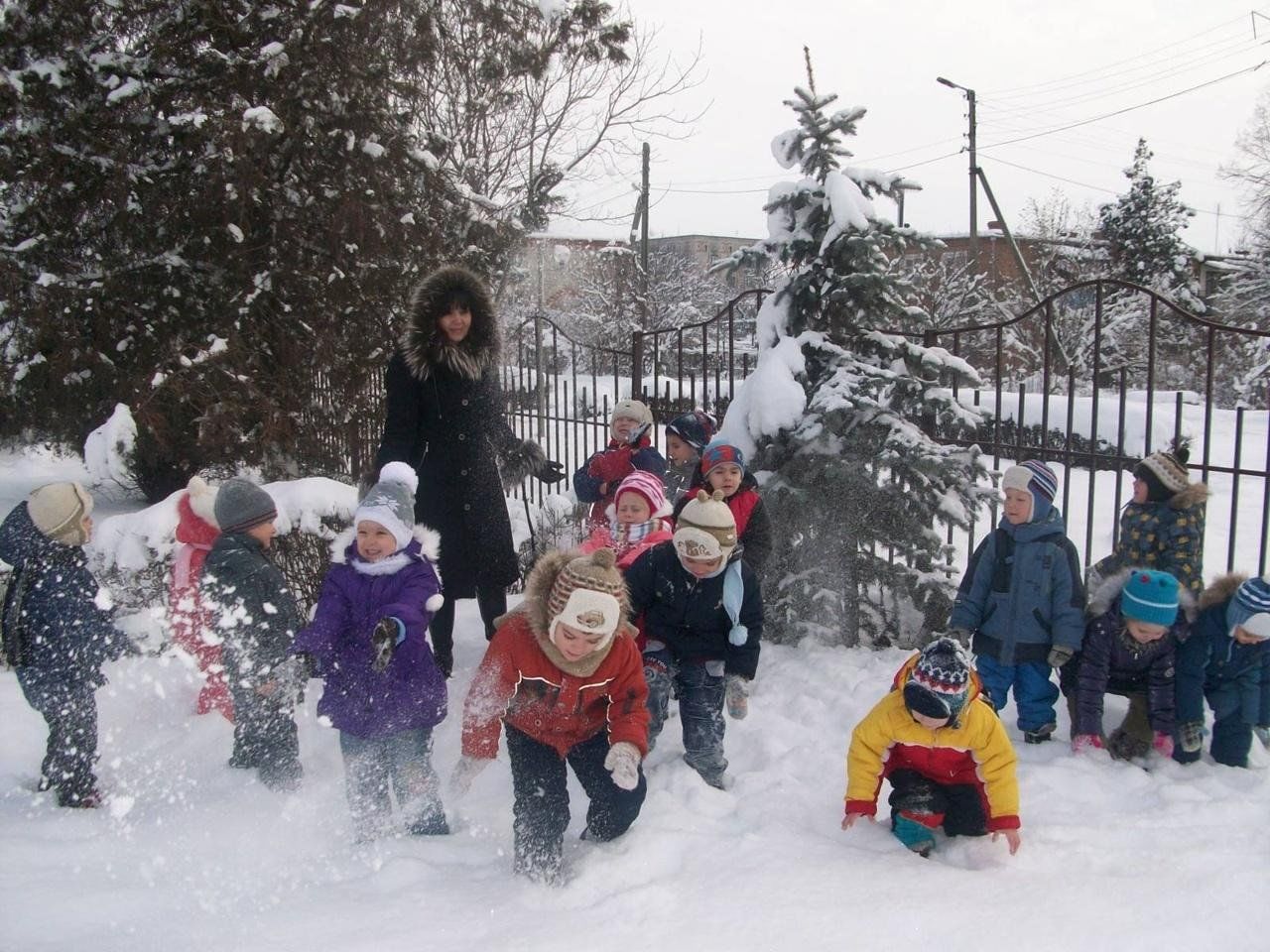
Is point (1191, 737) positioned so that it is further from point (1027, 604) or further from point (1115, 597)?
point (1027, 604)

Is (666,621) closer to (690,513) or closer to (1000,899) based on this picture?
(690,513)

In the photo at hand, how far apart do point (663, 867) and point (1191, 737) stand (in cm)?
237

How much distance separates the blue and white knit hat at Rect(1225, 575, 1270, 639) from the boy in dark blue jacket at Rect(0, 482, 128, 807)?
4568 mm

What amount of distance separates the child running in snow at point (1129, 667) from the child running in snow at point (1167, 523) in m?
0.18

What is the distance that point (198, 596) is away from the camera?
4.15 meters

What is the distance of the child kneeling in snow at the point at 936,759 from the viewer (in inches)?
114

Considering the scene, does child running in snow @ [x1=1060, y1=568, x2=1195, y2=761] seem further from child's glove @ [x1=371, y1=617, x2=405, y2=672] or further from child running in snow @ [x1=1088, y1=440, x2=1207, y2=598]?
child's glove @ [x1=371, y1=617, x2=405, y2=672]

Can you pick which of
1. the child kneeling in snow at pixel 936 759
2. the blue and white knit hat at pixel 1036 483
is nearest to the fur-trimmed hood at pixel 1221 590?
the blue and white knit hat at pixel 1036 483

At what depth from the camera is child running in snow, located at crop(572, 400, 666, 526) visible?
493 centimetres

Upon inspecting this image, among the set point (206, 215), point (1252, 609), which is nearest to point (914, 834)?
point (1252, 609)

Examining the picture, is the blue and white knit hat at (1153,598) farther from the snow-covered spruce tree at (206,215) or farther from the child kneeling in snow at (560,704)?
the snow-covered spruce tree at (206,215)

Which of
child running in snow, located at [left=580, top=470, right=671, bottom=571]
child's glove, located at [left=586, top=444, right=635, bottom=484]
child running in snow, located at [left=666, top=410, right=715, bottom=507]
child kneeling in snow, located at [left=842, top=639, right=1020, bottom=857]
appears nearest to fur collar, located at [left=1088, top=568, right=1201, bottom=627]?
child kneeling in snow, located at [left=842, top=639, right=1020, bottom=857]

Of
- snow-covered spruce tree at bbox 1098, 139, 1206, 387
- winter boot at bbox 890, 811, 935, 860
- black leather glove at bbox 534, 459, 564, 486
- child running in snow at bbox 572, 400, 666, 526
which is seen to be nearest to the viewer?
winter boot at bbox 890, 811, 935, 860

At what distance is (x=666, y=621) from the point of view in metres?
3.67
